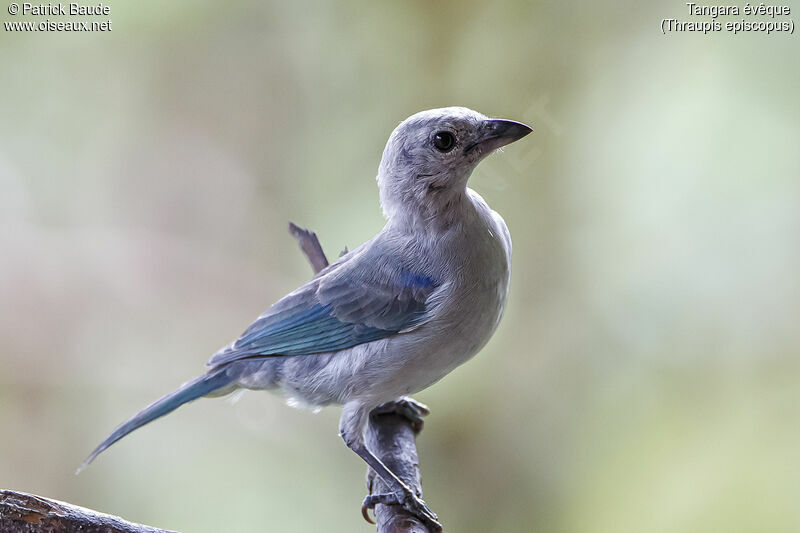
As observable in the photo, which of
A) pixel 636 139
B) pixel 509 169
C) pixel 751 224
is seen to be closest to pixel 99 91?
pixel 509 169

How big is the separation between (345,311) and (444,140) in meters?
0.54

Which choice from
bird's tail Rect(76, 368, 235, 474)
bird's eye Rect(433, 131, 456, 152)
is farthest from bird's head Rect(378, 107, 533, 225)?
bird's tail Rect(76, 368, 235, 474)

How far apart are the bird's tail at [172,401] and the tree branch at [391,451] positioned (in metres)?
0.50

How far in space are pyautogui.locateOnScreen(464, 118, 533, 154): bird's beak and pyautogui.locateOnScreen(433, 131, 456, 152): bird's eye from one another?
2.2 inches

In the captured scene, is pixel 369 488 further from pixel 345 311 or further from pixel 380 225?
pixel 380 225

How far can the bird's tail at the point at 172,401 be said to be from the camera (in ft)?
7.15

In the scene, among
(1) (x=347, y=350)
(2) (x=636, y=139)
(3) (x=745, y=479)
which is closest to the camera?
(1) (x=347, y=350)

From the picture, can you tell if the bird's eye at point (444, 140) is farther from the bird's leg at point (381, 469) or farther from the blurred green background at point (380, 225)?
the blurred green background at point (380, 225)

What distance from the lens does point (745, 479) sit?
3.19 meters

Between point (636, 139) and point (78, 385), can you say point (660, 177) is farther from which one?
point (78, 385)

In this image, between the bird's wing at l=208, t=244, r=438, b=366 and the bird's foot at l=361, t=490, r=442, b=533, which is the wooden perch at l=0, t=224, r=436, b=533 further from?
the bird's wing at l=208, t=244, r=438, b=366

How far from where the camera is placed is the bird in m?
2.00

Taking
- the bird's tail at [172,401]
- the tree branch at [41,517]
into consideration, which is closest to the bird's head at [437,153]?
the bird's tail at [172,401]

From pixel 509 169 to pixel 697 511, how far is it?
1.58 metres
